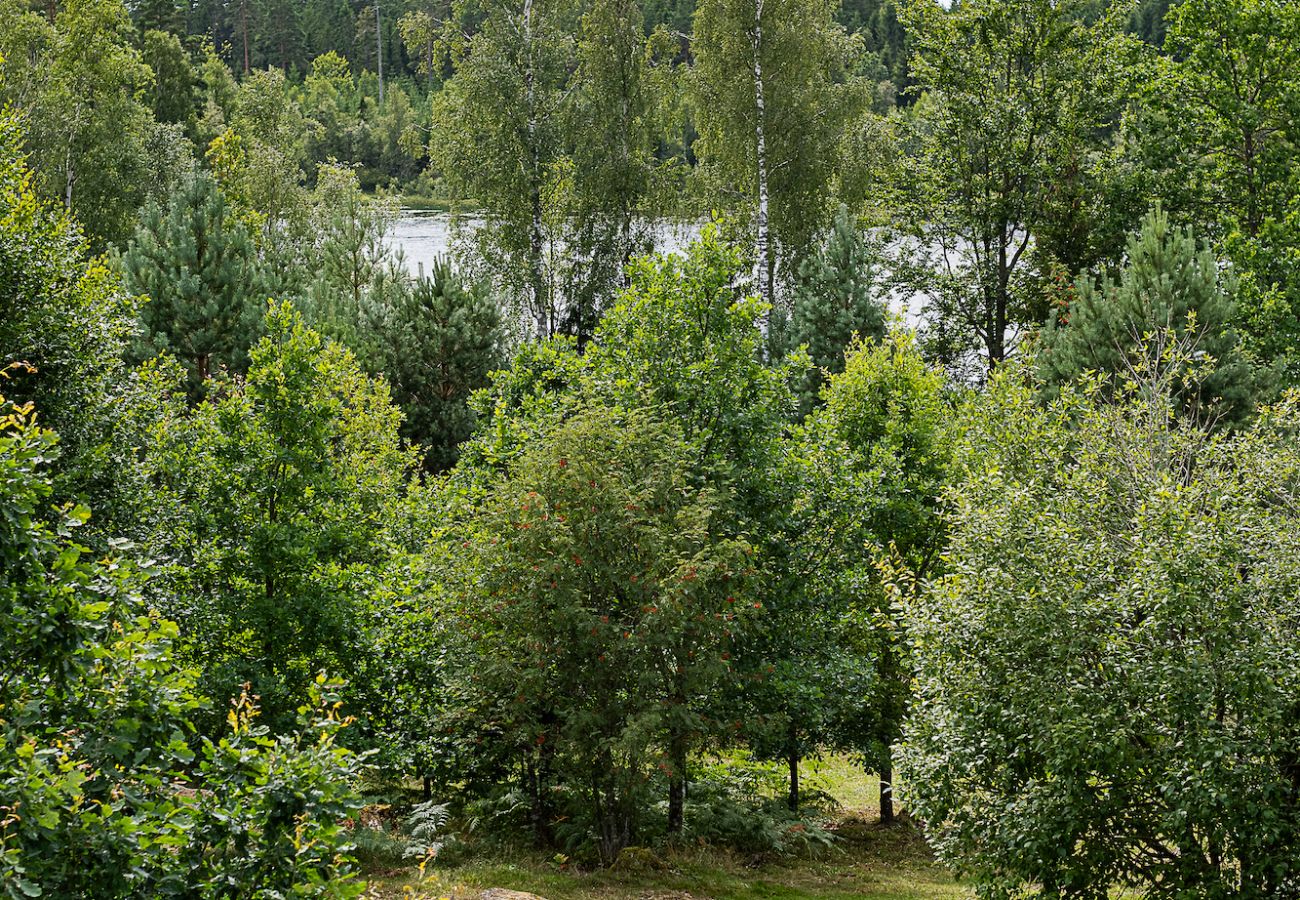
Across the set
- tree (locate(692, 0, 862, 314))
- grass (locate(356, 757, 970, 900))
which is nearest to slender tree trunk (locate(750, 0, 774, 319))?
tree (locate(692, 0, 862, 314))

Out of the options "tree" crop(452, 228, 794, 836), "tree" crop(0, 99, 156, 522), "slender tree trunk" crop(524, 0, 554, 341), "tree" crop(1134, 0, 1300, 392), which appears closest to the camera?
"tree" crop(0, 99, 156, 522)

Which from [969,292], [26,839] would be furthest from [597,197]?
[26,839]

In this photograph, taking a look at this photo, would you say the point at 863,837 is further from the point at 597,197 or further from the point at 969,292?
the point at 597,197

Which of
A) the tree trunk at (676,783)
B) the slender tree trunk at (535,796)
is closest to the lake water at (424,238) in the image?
the tree trunk at (676,783)

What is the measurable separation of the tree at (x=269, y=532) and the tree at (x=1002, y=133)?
24.2 m

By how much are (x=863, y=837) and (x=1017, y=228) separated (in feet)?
79.3

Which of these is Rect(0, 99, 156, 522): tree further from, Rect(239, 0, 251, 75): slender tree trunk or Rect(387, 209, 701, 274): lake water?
Rect(239, 0, 251, 75): slender tree trunk

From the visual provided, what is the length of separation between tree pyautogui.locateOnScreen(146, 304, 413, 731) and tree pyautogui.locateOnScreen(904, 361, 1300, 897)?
859cm

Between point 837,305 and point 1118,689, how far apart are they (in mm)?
26902

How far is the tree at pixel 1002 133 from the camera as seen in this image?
35.9 metres

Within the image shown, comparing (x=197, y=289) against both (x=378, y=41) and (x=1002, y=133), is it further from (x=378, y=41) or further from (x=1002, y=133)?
(x=378, y=41)

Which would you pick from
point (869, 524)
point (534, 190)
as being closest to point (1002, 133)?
point (534, 190)

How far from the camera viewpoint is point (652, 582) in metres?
14.7

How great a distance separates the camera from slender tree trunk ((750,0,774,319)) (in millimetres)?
39531
